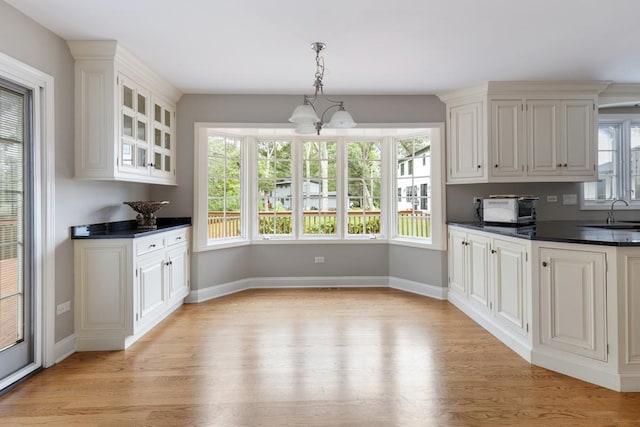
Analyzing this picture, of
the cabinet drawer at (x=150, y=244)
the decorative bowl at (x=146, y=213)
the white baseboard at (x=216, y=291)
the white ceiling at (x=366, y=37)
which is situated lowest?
the white baseboard at (x=216, y=291)

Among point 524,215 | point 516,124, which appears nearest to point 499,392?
point 524,215

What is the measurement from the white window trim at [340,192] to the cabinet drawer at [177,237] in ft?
0.49

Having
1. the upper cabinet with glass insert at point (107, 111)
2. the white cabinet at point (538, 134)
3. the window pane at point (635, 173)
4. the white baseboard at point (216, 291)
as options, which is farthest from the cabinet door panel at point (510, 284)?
the upper cabinet with glass insert at point (107, 111)

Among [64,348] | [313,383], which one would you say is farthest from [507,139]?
[64,348]

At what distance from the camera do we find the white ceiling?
2330 millimetres

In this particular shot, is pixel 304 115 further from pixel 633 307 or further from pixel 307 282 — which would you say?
pixel 307 282

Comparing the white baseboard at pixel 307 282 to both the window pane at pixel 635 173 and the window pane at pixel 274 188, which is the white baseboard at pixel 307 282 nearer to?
the window pane at pixel 274 188

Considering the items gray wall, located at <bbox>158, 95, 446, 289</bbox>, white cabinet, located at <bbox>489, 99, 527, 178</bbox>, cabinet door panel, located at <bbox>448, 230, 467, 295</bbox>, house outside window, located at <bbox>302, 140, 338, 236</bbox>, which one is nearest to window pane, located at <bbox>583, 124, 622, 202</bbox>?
white cabinet, located at <bbox>489, 99, 527, 178</bbox>

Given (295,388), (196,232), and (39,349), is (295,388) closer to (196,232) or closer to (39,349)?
(39,349)

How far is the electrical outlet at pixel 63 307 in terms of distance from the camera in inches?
104

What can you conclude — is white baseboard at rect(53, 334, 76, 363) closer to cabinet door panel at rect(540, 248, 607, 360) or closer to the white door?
the white door

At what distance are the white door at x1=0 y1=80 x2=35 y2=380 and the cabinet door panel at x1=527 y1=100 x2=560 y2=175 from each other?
4.55 metres

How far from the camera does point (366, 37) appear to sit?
2.72m

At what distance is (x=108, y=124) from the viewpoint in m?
2.84
